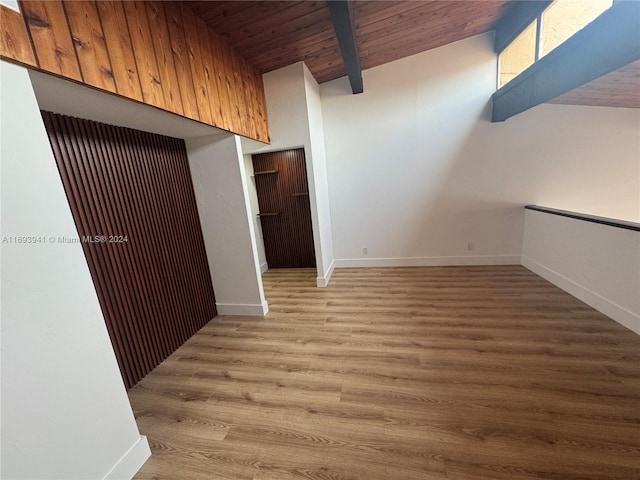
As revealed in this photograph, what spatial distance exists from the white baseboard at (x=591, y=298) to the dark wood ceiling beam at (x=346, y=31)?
11.3 ft

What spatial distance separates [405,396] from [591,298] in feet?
8.14

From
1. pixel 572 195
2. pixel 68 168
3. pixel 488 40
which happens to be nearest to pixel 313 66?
pixel 488 40

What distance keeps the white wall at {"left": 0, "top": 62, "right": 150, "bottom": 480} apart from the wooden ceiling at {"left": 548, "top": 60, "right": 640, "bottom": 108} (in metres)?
3.93

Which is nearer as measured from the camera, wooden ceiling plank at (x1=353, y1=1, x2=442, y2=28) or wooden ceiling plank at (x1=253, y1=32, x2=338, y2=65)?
wooden ceiling plank at (x1=353, y1=1, x2=442, y2=28)

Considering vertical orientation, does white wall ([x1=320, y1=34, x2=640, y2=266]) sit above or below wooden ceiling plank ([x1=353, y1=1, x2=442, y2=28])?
below

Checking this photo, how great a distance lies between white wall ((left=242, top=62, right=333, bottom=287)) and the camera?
3.08 meters

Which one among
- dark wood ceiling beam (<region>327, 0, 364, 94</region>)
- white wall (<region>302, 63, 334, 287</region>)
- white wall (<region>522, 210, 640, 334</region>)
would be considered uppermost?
dark wood ceiling beam (<region>327, 0, 364, 94</region>)

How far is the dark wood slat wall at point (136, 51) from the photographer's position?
3.23 feet

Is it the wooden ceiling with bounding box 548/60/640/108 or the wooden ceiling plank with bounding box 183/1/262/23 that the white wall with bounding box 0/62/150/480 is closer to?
the wooden ceiling plank with bounding box 183/1/262/23

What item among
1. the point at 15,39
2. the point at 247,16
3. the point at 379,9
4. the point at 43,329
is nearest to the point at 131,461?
the point at 43,329

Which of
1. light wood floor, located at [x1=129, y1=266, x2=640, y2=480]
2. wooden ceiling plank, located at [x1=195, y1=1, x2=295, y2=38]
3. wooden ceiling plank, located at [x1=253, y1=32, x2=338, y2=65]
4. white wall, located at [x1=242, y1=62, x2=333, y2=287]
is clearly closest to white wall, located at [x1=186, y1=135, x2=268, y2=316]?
light wood floor, located at [x1=129, y1=266, x2=640, y2=480]

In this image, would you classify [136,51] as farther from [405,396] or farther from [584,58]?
[584,58]

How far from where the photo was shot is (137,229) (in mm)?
2152

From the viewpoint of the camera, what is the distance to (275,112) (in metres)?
3.21
